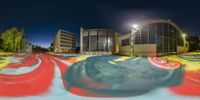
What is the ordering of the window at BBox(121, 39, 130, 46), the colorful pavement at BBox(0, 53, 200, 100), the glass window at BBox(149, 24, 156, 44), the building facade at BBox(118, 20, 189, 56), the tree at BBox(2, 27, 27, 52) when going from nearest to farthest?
1. the colorful pavement at BBox(0, 53, 200, 100)
2. the tree at BBox(2, 27, 27, 52)
3. the building facade at BBox(118, 20, 189, 56)
4. the glass window at BBox(149, 24, 156, 44)
5. the window at BBox(121, 39, 130, 46)

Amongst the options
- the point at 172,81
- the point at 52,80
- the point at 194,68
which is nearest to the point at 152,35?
the point at 194,68

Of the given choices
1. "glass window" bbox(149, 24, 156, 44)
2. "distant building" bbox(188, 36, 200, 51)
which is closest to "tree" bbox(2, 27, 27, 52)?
"glass window" bbox(149, 24, 156, 44)

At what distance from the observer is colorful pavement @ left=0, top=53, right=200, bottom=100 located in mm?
6230

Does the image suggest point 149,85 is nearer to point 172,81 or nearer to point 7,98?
point 172,81

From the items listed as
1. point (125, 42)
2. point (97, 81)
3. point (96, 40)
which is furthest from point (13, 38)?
point (96, 40)

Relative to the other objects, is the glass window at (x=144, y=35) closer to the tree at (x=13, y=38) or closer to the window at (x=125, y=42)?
the window at (x=125, y=42)

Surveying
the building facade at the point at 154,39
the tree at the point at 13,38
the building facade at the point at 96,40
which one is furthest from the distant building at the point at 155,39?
the tree at the point at 13,38

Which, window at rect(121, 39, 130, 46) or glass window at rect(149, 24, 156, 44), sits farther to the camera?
window at rect(121, 39, 130, 46)

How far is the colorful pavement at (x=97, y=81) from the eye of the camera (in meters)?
6.23

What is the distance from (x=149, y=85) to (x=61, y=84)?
371 cm

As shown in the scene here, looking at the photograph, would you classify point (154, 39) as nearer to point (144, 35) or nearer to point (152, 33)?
point (152, 33)

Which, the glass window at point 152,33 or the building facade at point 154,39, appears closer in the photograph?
the building facade at point 154,39

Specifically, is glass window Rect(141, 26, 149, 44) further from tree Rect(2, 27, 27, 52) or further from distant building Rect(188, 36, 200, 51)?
distant building Rect(188, 36, 200, 51)

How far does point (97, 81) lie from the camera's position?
25.1 ft
